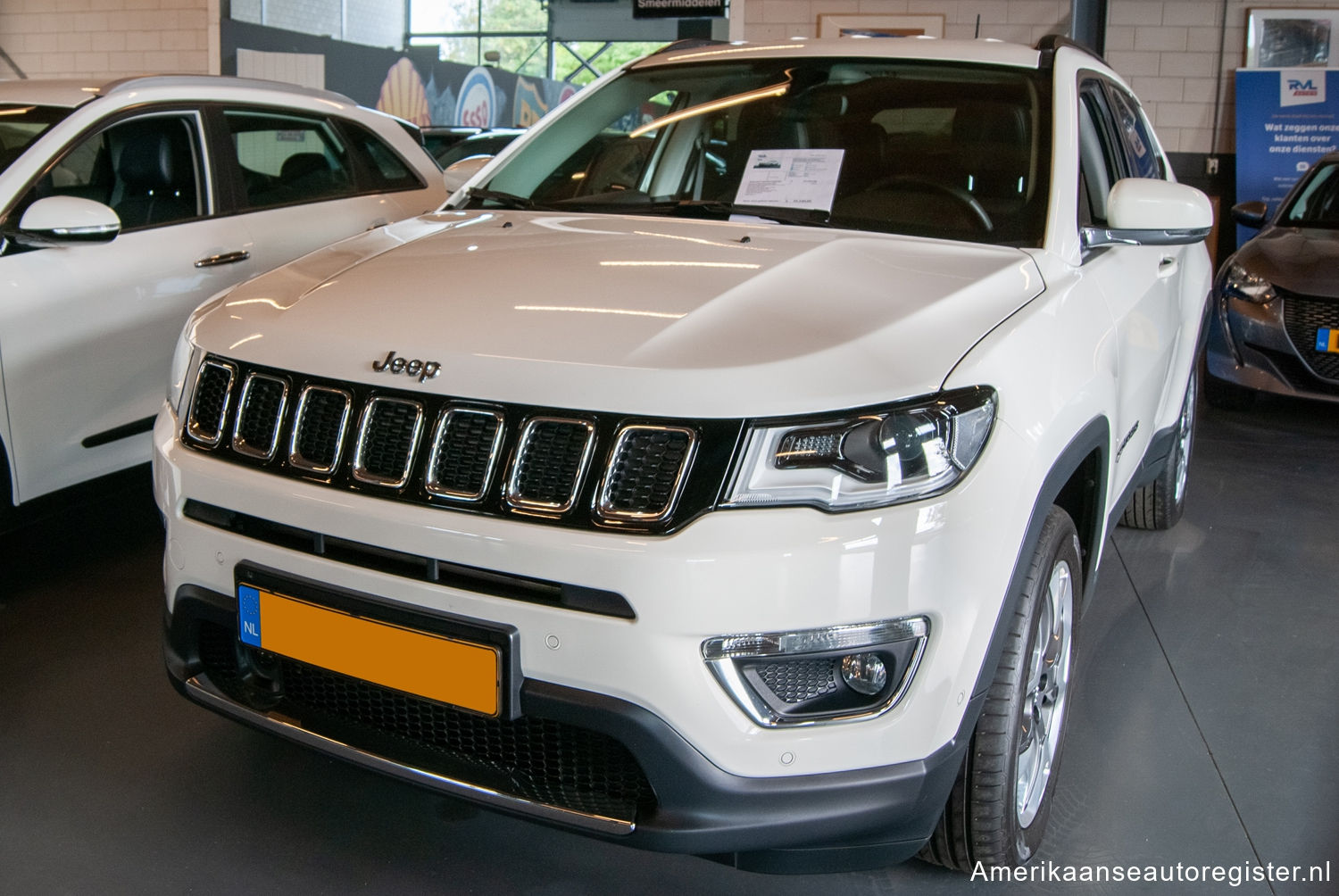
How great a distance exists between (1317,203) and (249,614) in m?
5.75

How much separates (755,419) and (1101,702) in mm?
1482

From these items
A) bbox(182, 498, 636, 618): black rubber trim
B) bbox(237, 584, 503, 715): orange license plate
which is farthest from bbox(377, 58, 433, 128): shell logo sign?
bbox(237, 584, 503, 715): orange license plate

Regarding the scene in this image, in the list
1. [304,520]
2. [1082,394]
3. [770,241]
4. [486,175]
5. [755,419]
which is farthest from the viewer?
[486,175]

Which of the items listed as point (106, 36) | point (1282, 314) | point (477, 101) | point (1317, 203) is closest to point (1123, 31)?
point (1317, 203)

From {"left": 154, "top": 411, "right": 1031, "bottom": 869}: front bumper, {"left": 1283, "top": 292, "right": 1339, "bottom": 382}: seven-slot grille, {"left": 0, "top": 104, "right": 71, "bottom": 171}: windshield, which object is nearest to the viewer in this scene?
{"left": 154, "top": 411, "right": 1031, "bottom": 869}: front bumper

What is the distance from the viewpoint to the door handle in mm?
3344

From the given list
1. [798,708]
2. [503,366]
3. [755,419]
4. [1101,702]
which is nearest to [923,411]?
[755,419]

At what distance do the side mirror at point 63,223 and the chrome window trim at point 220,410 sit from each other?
130 cm

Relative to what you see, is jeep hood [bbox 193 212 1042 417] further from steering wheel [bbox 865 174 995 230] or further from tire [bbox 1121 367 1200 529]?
tire [bbox 1121 367 1200 529]

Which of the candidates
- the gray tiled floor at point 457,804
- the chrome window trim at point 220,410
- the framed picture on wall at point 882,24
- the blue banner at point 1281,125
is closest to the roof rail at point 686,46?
the chrome window trim at point 220,410

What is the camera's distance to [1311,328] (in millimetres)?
5027

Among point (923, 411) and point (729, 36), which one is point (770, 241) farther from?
point (729, 36)

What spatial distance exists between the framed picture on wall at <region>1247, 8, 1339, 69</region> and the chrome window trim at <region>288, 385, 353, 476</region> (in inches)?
348

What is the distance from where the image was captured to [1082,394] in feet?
6.08
